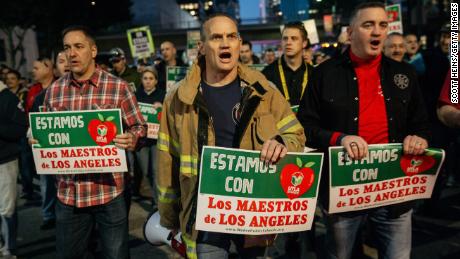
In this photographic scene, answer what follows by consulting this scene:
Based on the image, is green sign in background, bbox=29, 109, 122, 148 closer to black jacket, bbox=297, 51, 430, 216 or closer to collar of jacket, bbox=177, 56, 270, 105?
collar of jacket, bbox=177, 56, 270, 105

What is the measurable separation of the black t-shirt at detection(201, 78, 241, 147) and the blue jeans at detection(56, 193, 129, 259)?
130 centimetres

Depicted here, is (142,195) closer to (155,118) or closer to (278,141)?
(155,118)

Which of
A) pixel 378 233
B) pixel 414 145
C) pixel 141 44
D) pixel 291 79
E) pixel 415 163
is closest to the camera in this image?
pixel 414 145

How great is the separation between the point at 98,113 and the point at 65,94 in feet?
1.35

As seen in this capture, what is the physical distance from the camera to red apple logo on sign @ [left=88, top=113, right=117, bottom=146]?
3.46m

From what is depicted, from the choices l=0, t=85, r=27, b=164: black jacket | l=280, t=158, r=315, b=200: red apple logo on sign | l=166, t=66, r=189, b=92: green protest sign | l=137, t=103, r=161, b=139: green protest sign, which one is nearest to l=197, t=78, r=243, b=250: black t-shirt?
l=280, t=158, r=315, b=200: red apple logo on sign

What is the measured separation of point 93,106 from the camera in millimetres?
3547

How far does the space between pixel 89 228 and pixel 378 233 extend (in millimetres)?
2255

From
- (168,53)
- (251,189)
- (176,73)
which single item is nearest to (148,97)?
(176,73)

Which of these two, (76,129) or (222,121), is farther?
(76,129)

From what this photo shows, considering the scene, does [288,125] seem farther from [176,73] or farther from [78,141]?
[176,73]

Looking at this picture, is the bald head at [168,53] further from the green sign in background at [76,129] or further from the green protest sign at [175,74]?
the green sign in background at [76,129]

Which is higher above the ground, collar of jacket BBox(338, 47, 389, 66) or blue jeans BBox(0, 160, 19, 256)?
collar of jacket BBox(338, 47, 389, 66)

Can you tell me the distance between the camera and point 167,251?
5.03m
